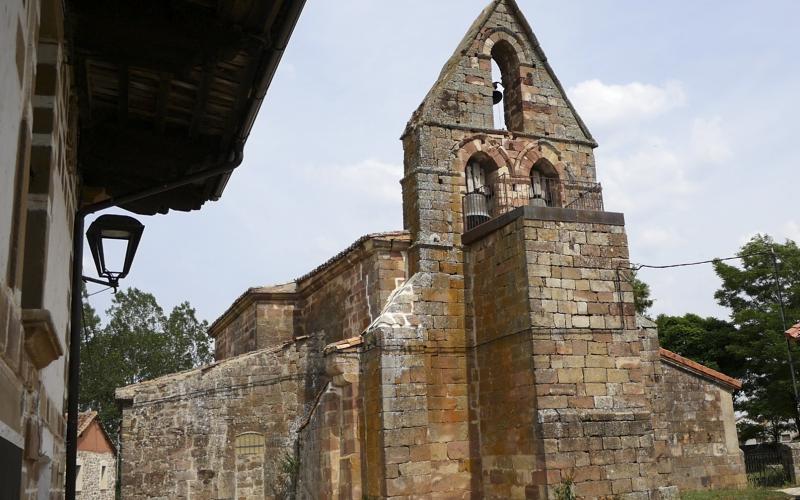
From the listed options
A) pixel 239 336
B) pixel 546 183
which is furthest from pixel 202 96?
pixel 239 336

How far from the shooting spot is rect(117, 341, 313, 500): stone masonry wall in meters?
15.2

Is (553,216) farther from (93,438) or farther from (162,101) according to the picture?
(93,438)

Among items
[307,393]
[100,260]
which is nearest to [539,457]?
[307,393]

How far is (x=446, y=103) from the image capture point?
15.3 meters

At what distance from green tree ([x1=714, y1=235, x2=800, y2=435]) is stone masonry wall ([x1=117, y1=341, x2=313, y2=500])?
700 inches

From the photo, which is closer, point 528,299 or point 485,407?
point 528,299

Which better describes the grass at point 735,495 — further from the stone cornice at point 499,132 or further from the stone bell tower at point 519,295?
the stone cornice at point 499,132

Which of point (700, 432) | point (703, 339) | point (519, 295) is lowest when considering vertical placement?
point (700, 432)

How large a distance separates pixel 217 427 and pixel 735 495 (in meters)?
10.2

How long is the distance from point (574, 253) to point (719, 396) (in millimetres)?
6459

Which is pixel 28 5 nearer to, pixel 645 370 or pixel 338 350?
pixel 338 350

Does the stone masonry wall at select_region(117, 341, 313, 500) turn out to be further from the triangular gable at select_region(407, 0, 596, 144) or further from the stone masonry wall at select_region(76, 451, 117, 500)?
the stone masonry wall at select_region(76, 451, 117, 500)

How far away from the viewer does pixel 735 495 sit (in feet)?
50.8

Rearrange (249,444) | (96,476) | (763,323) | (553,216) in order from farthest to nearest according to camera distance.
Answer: (96,476) → (763,323) → (249,444) → (553,216)
